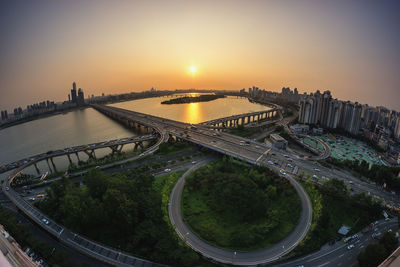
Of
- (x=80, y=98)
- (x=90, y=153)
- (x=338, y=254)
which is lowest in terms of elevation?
(x=338, y=254)

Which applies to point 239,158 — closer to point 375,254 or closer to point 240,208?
point 240,208

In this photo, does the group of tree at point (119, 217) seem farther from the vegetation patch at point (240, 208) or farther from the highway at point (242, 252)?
the vegetation patch at point (240, 208)

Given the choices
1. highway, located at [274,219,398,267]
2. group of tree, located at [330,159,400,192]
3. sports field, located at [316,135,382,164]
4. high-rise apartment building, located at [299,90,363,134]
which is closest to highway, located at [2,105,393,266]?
highway, located at [274,219,398,267]

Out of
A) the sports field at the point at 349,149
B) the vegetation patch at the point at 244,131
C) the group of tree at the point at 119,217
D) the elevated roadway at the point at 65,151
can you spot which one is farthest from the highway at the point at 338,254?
the elevated roadway at the point at 65,151

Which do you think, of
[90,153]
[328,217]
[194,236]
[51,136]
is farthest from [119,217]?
[51,136]

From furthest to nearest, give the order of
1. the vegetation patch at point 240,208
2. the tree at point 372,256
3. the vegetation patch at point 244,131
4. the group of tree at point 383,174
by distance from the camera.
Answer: the vegetation patch at point 244,131 → the group of tree at point 383,174 → the vegetation patch at point 240,208 → the tree at point 372,256

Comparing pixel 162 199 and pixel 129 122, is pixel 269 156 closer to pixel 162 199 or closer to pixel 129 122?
pixel 162 199
